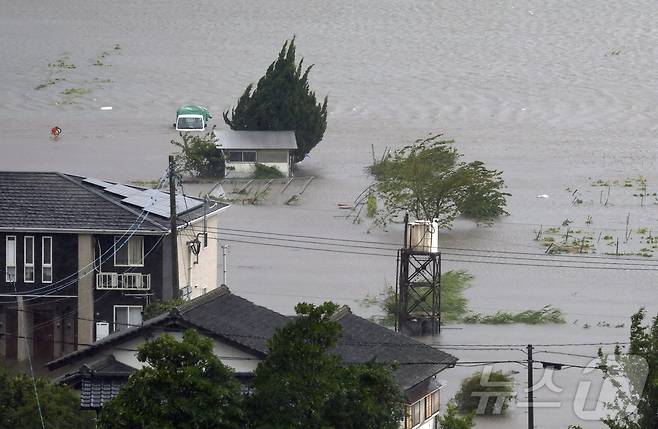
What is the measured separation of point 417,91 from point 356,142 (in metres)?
8.99

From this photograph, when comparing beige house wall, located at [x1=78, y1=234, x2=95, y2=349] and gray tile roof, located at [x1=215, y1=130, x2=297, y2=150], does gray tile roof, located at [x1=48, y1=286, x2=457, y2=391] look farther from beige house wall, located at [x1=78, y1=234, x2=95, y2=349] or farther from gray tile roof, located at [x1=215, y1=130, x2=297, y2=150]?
gray tile roof, located at [x1=215, y1=130, x2=297, y2=150]

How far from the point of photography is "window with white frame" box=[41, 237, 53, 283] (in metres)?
20.1

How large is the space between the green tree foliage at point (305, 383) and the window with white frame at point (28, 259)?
9.79 metres

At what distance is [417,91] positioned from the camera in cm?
5044

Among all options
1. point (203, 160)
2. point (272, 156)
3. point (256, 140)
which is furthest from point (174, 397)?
point (256, 140)

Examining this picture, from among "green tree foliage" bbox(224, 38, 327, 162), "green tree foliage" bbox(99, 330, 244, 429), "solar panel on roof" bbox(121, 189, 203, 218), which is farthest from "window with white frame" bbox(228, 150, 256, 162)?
"green tree foliage" bbox(99, 330, 244, 429)

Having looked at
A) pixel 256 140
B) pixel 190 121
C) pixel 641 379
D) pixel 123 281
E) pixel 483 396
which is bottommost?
pixel 483 396

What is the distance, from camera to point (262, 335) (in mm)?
14602

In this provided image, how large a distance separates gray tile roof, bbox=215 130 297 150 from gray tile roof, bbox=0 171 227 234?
15.1 m

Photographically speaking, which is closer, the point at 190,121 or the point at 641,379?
the point at 641,379

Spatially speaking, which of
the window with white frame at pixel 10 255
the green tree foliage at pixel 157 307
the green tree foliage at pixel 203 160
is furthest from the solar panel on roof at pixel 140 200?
the green tree foliage at pixel 203 160

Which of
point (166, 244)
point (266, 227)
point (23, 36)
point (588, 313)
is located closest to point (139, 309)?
point (166, 244)

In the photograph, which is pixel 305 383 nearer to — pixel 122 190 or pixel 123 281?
pixel 123 281

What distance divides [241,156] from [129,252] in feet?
54.3
